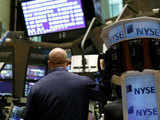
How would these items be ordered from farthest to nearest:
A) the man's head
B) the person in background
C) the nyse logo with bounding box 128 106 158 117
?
the man's head, the person in background, the nyse logo with bounding box 128 106 158 117

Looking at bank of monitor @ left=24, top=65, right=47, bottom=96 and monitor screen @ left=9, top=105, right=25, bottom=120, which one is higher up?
bank of monitor @ left=24, top=65, right=47, bottom=96

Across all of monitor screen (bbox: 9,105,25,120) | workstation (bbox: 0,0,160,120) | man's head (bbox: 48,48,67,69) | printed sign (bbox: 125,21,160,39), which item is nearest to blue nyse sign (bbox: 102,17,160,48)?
printed sign (bbox: 125,21,160,39)

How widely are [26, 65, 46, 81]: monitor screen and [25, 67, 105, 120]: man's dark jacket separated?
1.15 metres

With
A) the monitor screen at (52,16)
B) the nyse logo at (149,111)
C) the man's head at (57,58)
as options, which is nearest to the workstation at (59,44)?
the monitor screen at (52,16)

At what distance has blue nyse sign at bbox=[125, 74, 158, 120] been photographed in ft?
3.69

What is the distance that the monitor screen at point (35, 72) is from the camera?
124 inches

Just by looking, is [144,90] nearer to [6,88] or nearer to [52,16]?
[52,16]

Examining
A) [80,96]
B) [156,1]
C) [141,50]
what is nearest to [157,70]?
[141,50]

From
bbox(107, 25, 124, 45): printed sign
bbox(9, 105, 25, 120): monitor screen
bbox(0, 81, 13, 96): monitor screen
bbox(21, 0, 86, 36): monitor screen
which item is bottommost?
bbox(9, 105, 25, 120): monitor screen

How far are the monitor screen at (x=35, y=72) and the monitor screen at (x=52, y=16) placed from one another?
0.49 m

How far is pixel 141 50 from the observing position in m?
1.14

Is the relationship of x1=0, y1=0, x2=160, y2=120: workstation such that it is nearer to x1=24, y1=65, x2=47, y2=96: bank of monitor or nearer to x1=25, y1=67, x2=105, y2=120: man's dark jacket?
x1=24, y1=65, x2=47, y2=96: bank of monitor

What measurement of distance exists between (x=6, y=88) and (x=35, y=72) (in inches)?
17.4

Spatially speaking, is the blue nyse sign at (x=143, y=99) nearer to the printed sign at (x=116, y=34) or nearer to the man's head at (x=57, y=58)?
the printed sign at (x=116, y=34)
